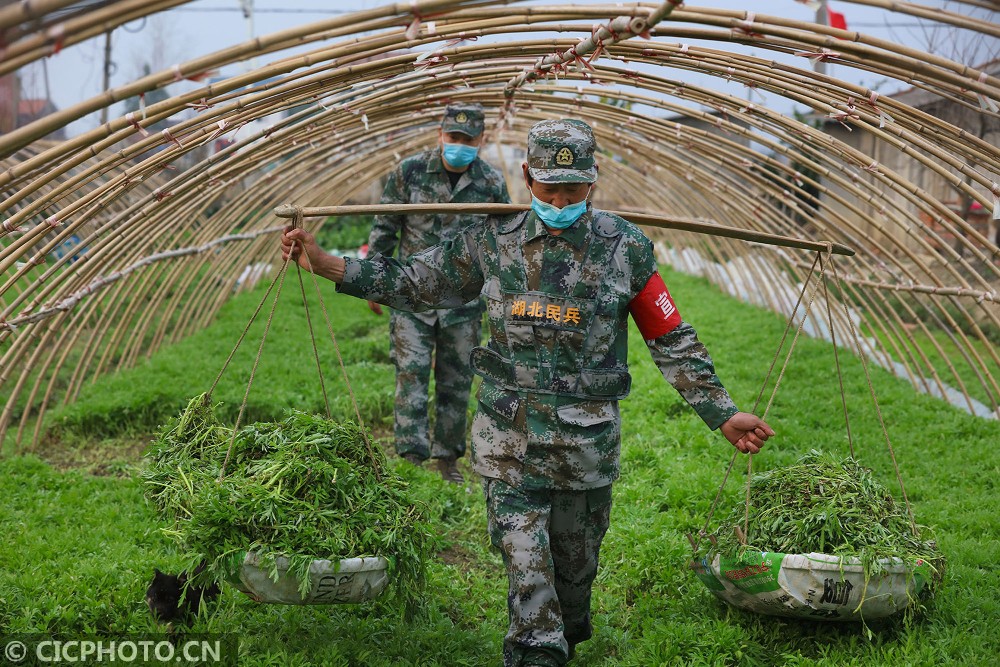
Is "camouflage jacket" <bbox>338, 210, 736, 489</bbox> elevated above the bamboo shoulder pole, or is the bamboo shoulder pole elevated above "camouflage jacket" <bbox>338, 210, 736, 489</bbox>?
the bamboo shoulder pole

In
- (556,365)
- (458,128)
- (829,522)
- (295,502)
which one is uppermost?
(458,128)

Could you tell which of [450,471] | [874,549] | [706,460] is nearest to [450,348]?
[450,471]

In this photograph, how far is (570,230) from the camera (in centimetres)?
387

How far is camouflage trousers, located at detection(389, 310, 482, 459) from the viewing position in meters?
6.38

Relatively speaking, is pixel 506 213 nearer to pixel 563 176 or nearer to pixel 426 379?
pixel 563 176

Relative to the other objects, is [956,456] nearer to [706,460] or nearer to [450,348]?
[706,460]

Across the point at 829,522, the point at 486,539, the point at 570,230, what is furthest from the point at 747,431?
the point at 486,539

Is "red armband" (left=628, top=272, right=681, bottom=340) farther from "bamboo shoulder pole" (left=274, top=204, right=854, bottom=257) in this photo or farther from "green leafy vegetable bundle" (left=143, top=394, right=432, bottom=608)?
"green leafy vegetable bundle" (left=143, top=394, right=432, bottom=608)

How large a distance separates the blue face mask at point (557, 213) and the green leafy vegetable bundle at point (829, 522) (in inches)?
58.7

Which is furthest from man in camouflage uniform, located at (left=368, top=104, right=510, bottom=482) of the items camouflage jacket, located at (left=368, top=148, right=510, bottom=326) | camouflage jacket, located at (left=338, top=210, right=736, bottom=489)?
camouflage jacket, located at (left=338, top=210, right=736, bottom=489)

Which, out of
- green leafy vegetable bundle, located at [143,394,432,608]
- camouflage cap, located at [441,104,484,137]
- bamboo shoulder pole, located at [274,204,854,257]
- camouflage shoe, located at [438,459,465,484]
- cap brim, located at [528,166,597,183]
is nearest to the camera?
green leafy vegetable bundle, located at [143,394,432,608]

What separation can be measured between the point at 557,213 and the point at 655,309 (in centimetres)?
58

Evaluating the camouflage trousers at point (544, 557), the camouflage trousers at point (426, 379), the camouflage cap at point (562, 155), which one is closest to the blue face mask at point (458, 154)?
the camouflage trousers at point (426, 379)

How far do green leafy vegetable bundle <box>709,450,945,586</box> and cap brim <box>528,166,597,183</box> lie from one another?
63.6 inches
